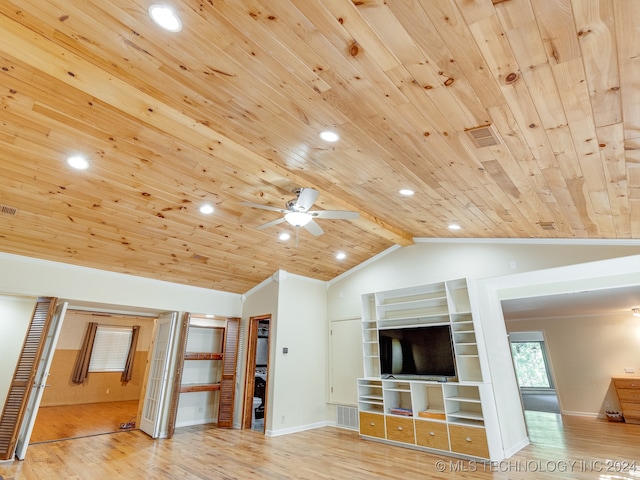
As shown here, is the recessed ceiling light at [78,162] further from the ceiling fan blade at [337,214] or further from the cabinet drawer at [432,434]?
the cabinet drawer at [432,434]

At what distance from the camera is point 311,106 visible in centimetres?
236

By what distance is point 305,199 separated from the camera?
3322 mm

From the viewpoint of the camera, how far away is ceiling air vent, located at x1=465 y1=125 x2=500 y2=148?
88.7 inches

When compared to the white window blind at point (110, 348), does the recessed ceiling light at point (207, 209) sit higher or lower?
higher

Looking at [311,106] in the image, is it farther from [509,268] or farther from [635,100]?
[509,268]

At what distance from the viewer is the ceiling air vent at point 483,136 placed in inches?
88.7

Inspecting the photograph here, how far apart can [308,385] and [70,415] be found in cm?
556

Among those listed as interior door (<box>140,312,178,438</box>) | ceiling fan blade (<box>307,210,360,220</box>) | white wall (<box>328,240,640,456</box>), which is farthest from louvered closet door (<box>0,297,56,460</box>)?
white wall (<box>328,240,640,456</box>)

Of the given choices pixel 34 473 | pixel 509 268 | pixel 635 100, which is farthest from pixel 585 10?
pixel 34 473

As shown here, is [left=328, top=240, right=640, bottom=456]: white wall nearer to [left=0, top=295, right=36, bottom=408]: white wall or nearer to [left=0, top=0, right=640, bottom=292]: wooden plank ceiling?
[left=0, top=0, right=640, bottom=292]: wooden plank ceiling

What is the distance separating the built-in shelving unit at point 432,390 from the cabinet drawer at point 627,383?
4.31m

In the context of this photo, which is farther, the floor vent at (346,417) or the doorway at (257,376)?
the doorway at (257,376)

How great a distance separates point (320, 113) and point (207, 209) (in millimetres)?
2402

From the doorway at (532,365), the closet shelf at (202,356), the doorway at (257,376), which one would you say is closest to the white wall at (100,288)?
the doorway at (257,376)
